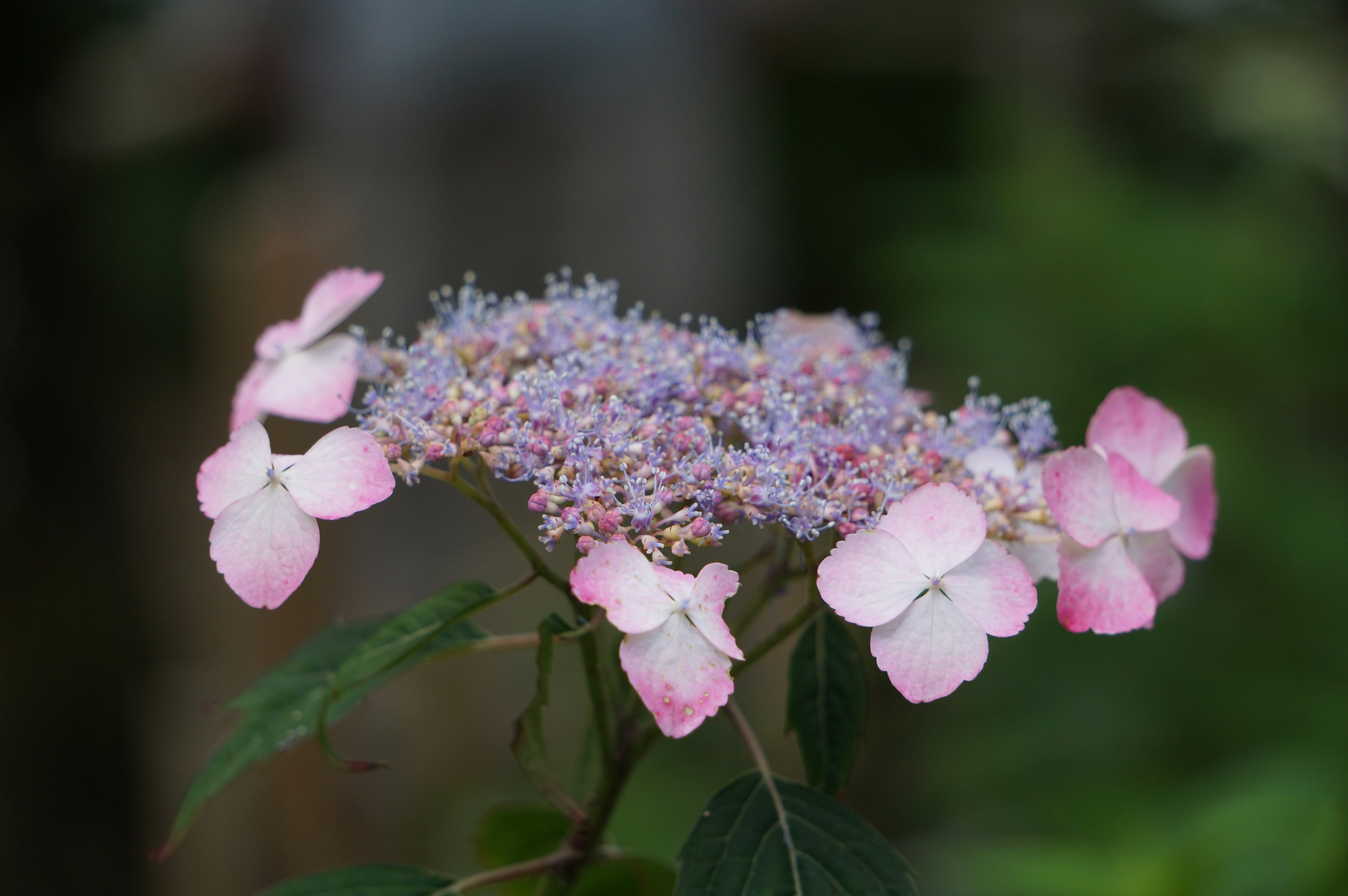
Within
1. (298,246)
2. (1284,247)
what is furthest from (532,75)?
(1284,247)

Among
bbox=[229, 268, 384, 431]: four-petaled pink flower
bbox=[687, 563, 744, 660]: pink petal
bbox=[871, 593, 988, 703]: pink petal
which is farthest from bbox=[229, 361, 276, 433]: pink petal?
bbox=[871, 593, 988, 703]: pink petal

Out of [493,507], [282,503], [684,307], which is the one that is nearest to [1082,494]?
[493,507]

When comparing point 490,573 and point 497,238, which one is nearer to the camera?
point 490,573

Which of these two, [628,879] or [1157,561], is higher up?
[1157,561]

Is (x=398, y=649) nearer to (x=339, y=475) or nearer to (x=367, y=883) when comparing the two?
(x=339, y=475)

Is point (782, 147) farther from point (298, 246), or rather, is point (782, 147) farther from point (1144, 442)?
point (1144, 442)

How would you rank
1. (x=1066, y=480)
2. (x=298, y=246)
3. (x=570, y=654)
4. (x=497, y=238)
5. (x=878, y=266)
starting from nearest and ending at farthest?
(x=1066, y=480) < (x=298, y=246) < (x=570, y=654) < (x=497, y=238) < (x=878, y=266)

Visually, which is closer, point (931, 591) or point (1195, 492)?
point (931, 591)
